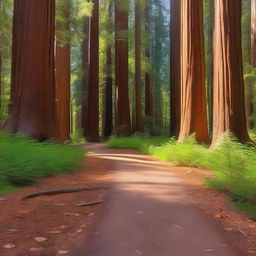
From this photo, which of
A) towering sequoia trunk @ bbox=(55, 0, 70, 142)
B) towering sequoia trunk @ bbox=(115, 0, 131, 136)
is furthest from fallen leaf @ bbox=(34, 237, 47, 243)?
towering sequoia trunk @ bbox=(115, 0, 131, 136)

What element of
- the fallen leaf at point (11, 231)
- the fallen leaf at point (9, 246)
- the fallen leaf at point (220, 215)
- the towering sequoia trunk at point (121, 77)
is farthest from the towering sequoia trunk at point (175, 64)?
the fallen leaf at point (9, 246)

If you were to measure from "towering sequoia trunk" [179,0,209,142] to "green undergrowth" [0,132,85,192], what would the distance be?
5549 mm

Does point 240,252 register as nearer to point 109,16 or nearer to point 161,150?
point 161,150

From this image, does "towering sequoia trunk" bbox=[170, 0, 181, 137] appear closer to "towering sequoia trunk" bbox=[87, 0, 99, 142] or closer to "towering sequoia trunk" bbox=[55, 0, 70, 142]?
"towering sequoia trunk" bbox=[87, 0, 99, 142]

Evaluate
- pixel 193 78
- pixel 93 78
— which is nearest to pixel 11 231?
pixel 193 78

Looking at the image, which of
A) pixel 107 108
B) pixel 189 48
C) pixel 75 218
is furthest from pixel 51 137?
pixel 107 108

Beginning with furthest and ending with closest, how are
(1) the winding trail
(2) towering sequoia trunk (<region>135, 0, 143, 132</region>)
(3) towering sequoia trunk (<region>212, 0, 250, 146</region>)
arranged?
(2) towering sequoia trunk (<region>135, 0, 143, 132</region>), (3) towering sequoia trunk (<region>212, 0, 250, 146</region>), (1) the winding trail

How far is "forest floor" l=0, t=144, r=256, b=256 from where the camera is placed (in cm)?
361

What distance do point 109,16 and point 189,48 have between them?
46.1 ft

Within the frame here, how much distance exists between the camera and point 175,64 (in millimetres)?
22938

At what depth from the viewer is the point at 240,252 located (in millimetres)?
3574

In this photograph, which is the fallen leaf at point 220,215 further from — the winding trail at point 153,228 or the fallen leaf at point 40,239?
the fallen leaf at point 40,239

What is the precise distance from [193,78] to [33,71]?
557 cm

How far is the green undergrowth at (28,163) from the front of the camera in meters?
6.50
